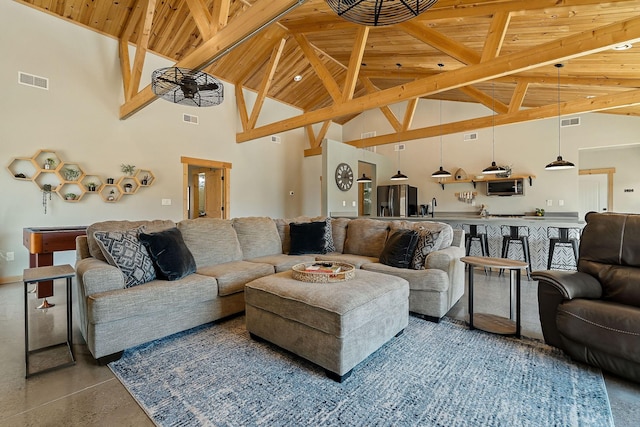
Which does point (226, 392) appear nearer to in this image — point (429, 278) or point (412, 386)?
point (412, 386)

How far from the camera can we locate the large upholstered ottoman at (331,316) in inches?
72.7

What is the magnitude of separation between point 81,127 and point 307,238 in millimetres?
4219

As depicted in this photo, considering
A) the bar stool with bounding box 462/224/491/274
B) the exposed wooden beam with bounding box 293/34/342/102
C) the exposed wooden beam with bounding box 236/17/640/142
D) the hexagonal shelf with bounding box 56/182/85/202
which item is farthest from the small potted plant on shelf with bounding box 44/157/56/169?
the bar stool with bounding box 462/224/491/274

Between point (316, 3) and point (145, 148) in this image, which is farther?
point (145, 148)

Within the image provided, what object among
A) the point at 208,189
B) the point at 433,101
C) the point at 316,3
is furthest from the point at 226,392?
the point at 433,101

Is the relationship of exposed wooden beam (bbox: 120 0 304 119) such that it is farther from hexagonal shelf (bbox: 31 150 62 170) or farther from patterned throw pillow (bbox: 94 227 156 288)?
hexagonal shelf (bbox: 31 150 62 170)

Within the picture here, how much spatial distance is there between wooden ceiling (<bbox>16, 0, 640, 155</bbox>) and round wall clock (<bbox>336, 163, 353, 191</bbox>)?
1.35 metres

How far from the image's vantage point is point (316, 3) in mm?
4395

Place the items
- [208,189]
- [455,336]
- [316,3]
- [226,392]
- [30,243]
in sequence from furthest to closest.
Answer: [208,189]
[316,3]
[30,243]
[455,336]
[226,392]

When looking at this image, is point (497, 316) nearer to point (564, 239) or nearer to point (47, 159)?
point (564, 239)

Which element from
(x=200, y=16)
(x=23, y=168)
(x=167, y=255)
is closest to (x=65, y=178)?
(x=23, y=168)

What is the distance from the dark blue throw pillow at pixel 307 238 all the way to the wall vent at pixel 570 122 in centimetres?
615

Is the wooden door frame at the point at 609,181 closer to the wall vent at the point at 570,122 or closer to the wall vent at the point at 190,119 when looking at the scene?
the wall vent at the point at 570,122

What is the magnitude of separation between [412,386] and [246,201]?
241 inches
